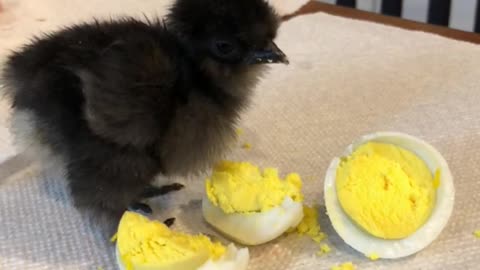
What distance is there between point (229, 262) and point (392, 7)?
89cm

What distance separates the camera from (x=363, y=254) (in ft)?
2.08

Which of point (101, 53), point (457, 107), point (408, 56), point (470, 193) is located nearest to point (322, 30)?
point (408, 56)

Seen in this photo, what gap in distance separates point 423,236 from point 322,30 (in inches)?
20.3

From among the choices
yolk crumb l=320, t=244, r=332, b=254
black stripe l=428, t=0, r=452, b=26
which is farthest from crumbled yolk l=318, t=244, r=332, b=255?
black stripe l=428, t=0, r=452, b=26

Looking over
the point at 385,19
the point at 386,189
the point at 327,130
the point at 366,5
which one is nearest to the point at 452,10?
the point at 366,5

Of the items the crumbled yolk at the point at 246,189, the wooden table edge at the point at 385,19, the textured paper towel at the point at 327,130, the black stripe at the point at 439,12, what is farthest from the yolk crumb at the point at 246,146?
the black stripe at the point at 439,12

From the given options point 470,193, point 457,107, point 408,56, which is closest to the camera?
point 470,193

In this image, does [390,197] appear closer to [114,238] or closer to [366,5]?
[114,238]

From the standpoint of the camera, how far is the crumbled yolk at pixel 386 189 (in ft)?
2.02

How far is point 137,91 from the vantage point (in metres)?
0.57

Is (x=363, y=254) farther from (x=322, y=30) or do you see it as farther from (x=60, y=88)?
(x=322, y=30)

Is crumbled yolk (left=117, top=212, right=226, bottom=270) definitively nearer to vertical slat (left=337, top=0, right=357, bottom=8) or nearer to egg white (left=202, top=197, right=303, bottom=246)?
egg white (left=202, top=197, right=303, bottom=246)

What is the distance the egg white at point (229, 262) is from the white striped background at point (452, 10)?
86 centimetres

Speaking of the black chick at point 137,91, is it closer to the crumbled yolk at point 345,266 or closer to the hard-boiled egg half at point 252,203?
the hard-boiled egg half at point 252,203
